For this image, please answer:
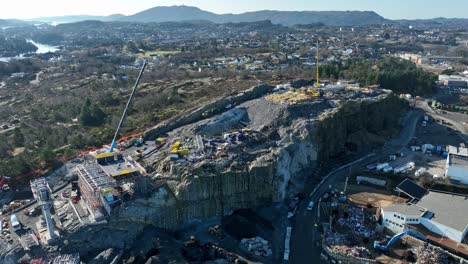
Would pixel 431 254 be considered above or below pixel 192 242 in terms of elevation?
above

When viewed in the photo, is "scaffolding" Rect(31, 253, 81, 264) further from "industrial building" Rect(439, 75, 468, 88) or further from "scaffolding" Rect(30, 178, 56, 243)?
"industrial building" Rect(439, 75, 468, 88)

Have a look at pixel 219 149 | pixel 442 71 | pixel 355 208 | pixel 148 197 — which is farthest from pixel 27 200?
pixel 442 71

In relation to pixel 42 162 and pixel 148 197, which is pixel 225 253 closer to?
pixel 148 197

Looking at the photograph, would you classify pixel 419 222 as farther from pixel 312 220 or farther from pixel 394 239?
pixel 312 220

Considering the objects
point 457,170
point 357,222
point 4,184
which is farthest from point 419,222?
point 4,184

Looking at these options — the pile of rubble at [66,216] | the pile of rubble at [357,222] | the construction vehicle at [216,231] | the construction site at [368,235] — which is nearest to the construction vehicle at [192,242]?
the construction vehicle at [216,231]

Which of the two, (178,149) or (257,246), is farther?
(178,149)

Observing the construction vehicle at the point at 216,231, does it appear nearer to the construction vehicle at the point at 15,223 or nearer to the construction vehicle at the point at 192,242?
the construction vehicle at the point at 192,242
